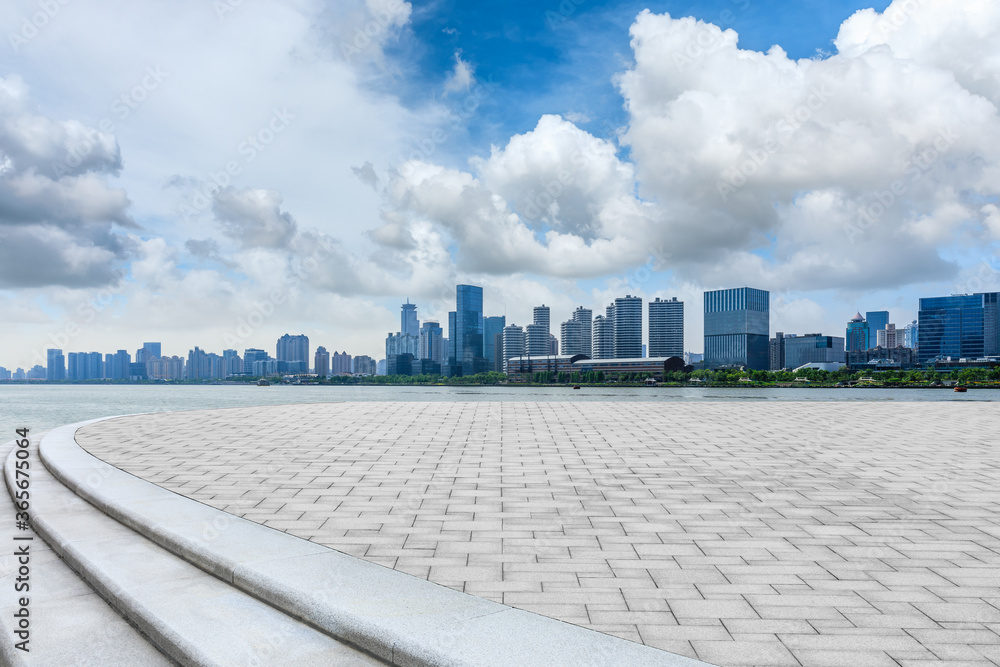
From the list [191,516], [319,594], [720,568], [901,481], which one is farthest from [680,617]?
[901,481]

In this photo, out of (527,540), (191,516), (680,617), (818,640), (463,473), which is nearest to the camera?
(818,640)

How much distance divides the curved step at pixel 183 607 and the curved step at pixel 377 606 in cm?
10

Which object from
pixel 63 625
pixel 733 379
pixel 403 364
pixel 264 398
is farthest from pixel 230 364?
pixel 63 625

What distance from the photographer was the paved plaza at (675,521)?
333 cm

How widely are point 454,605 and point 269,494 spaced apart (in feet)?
12.6

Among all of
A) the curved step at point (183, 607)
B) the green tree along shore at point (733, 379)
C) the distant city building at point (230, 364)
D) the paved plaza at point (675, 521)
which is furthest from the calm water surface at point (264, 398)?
the distant city building at point (230, 364)

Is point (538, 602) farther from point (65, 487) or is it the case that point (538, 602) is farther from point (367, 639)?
point (65, 487)

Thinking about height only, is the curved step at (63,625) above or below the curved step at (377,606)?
below

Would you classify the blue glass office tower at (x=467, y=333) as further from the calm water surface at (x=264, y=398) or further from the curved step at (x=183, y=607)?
the curved step at (x=183, y=607)

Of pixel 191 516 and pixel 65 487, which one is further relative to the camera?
pixel 65 487

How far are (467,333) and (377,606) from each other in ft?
516

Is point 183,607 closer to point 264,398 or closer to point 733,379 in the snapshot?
point 264,398

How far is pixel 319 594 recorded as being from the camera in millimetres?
3555

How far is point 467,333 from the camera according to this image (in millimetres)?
160500
